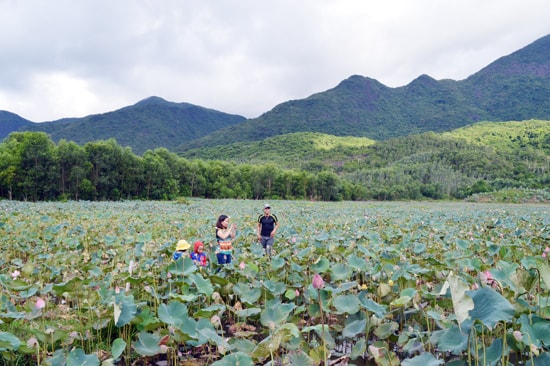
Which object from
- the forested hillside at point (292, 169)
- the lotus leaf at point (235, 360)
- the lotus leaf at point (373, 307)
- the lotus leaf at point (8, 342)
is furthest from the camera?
the forested hillside at point (292, 169)

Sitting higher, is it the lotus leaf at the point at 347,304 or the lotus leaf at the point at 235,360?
the lotus leaf at the point at 235,360

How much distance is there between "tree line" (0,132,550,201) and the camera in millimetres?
40188

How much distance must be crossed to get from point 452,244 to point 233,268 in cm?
515

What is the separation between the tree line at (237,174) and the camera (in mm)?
40188

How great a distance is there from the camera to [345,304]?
3006 millimetres

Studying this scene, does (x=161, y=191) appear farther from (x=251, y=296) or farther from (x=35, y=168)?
(x=251, y=296)

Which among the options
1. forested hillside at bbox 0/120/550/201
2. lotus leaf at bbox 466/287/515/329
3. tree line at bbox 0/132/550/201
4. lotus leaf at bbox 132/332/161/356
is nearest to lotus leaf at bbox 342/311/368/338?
lotus leaf at bbox 466/287/515/329

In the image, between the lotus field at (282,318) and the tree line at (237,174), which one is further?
the tree line at (237,174)

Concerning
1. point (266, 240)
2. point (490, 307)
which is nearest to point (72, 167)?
point (266, 240)

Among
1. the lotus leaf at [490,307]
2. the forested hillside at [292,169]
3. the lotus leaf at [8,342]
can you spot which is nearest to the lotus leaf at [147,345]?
the lotus leaf at [8,342]

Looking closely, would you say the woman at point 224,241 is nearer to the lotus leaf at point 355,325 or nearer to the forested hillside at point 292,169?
the lotus leaf at point 355,325

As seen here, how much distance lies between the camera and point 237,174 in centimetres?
6519

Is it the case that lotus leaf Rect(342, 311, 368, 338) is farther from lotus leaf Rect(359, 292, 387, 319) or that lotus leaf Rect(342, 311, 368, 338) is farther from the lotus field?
lotus leaf Rect(359, 292, 387, 319)

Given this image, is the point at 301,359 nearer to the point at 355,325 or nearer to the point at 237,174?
the point at 355,325
